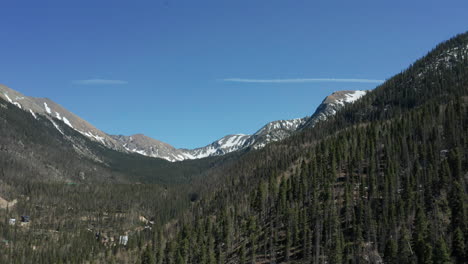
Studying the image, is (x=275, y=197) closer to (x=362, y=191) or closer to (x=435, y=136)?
(x=362, y=191)

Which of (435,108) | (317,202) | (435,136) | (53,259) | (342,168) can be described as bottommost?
(53,259)

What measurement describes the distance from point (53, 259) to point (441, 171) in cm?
15366

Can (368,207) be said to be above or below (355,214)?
above

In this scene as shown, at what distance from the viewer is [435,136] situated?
6722 inches

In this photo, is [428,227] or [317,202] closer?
[428,227]

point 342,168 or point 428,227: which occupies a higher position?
point 342,168

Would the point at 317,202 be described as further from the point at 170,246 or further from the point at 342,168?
the point at 170,246

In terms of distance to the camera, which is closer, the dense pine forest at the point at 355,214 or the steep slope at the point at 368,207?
the steep slope at the point at 368,207

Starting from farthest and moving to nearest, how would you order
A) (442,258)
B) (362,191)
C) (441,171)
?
(362,191) → (441,171) → (442,258)

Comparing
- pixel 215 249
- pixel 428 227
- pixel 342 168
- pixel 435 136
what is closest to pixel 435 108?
pixel 435 136

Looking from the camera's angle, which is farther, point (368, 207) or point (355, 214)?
point (355, 214)

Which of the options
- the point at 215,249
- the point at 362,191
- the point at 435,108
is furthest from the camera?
the point at 435,108

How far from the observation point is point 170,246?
506 ft

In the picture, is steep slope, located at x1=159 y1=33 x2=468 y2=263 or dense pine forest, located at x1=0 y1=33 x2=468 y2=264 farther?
dense pine forest, located at x1=0 y1=33 x2=468 y2=264
